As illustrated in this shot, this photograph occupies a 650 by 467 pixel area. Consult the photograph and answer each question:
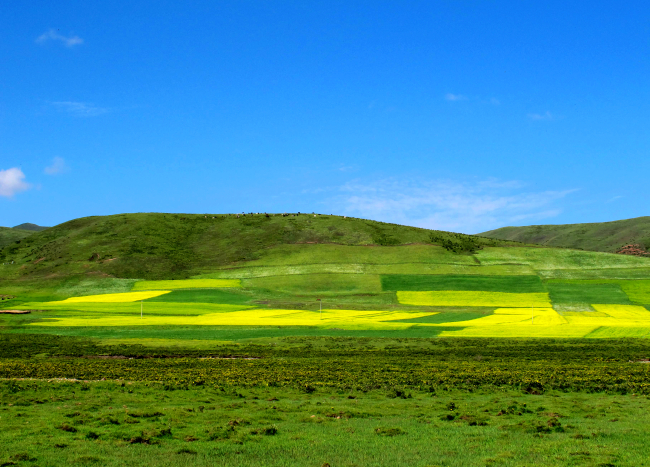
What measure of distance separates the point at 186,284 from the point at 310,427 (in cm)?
10146

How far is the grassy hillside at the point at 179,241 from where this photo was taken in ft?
445

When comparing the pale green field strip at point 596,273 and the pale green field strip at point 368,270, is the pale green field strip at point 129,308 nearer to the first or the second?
the pale green field strip at point 368,270

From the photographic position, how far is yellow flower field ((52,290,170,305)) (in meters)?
99.0

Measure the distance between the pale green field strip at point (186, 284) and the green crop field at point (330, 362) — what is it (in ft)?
2.63

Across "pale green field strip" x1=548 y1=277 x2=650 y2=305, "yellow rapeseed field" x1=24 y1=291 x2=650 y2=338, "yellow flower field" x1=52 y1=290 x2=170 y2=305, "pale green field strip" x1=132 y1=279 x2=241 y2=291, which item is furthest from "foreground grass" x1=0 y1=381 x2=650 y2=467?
"pale green field strip" x1=132 y1=279 x2=241 y2=291

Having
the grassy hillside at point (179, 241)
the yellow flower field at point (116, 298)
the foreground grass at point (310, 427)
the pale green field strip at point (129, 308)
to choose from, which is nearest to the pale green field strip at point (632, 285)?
the grassy hillside at point (179, 241)

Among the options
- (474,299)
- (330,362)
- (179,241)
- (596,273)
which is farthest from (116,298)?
(596,273)

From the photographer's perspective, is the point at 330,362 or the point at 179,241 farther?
the point at 179,241

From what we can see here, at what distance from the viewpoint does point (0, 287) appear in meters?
121

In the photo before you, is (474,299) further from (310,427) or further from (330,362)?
(310,427)

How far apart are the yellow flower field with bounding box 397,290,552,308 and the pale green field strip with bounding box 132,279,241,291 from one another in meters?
39.0

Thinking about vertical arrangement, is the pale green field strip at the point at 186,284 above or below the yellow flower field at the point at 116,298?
above

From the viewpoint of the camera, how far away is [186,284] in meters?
118

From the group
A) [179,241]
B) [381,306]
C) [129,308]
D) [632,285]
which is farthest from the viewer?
[179,241]
